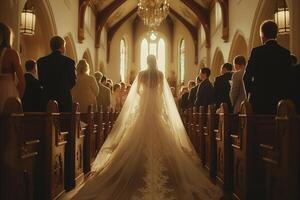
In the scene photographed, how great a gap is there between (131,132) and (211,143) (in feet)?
3.81

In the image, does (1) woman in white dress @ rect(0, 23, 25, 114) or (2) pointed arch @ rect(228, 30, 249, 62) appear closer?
(1) woman in white dress @ rect(0, 23, 25, 114)

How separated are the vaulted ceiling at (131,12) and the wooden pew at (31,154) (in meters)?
10.1

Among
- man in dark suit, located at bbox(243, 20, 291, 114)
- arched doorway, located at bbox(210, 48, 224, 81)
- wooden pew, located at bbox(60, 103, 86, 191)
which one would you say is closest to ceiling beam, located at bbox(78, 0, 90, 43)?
arched doorway, located at bbox(210, 48, 224, 81)

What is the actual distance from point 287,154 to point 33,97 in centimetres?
354

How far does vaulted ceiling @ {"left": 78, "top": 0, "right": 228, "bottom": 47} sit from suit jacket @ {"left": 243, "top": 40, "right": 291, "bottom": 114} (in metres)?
9.50

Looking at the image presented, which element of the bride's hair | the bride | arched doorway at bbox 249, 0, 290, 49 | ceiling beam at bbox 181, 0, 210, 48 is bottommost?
the bride

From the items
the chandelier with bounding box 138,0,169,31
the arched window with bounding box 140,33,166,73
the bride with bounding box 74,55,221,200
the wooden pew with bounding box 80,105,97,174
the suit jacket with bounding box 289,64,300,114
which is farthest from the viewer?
the arched window with bounding box 140,33,166,73

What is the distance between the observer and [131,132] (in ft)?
18.6

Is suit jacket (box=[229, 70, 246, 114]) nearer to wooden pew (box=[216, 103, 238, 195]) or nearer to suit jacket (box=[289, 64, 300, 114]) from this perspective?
suit jacket (box=[289, 64, 300, 114])

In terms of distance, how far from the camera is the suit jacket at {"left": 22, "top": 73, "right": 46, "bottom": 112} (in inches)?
205

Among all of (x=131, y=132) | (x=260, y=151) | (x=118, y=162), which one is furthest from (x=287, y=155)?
(x=131, y=132)

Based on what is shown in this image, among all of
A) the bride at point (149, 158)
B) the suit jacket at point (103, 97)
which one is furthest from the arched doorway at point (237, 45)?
the bride at point (149, 158)

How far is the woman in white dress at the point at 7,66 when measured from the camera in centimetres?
413

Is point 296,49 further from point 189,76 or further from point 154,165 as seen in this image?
point 189,76
